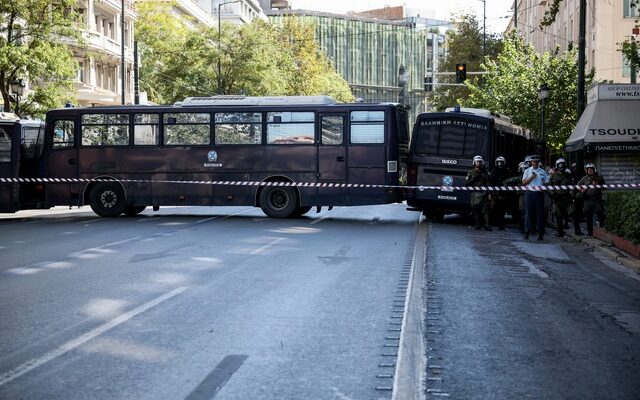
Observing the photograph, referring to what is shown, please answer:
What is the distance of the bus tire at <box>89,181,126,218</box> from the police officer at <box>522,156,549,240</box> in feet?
36.9

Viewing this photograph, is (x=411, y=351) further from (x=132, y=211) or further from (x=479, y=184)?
(x=132, y=211)

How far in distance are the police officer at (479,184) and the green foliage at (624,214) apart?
3741mm

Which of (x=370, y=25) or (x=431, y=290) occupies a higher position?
(x=370, y=25)

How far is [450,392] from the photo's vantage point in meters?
6.07

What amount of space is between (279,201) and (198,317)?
1596 cm

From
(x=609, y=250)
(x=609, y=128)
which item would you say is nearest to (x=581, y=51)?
(x=609, y=128)

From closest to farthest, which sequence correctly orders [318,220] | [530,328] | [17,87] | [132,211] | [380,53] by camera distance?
1. [530,328]
2. [318,220]
3. [132,211]
4. [17,87]
5. [380,53]

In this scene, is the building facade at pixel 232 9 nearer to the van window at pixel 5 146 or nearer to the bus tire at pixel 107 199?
the van window at pixel 5 146

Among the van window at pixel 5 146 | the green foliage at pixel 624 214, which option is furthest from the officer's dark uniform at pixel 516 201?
the van window at pixel 5 146

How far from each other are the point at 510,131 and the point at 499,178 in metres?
5.48

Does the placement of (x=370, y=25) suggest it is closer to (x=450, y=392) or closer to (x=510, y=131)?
(x=510, y=131)

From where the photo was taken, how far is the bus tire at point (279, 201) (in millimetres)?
24484

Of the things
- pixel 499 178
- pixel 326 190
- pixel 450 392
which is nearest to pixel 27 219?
pixel 326 190

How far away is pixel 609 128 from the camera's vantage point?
1072 inches
